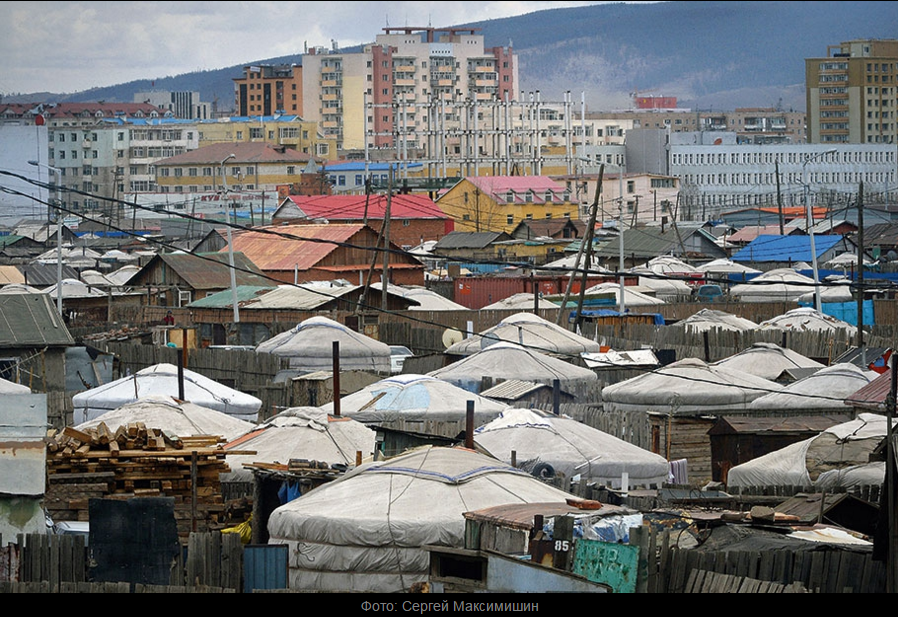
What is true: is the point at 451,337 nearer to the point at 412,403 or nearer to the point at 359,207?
the point at 412,403

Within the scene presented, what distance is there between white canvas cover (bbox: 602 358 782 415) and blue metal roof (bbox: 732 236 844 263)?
4087 cm

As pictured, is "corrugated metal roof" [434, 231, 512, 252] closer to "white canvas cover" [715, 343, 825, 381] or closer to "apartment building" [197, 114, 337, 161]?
"white canvas cover" [715, 343, 825, 381]

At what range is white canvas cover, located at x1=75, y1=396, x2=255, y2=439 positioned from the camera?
867 inches

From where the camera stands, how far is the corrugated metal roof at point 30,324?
31.8 metres

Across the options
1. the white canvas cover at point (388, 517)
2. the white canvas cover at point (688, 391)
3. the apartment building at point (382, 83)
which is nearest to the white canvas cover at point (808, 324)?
the white canvas cover at point (688, 391)

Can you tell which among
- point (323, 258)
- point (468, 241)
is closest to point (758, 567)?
point (323, 258)

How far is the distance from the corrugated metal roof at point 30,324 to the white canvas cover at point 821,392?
14.1 meters

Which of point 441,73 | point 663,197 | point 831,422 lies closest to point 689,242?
point 663,197

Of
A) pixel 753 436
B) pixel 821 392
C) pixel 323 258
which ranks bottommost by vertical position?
pixel 753 436

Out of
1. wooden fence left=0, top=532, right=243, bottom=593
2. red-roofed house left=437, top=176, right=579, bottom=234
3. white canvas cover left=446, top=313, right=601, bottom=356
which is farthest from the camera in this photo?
red-roofed house left=437, top=176, right=579, bottom=234

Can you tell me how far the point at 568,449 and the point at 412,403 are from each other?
480 cm

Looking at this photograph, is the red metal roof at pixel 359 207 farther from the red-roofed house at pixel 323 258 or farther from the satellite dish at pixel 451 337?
the satellite dish at pixel 451 337

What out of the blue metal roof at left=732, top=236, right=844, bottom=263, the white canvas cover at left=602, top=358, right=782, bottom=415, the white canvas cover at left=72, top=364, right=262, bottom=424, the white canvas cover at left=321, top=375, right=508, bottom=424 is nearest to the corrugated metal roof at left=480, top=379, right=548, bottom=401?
the white canvas cover at left=602, top=358, right=782, bottom=415

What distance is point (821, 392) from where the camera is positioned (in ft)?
86.2
